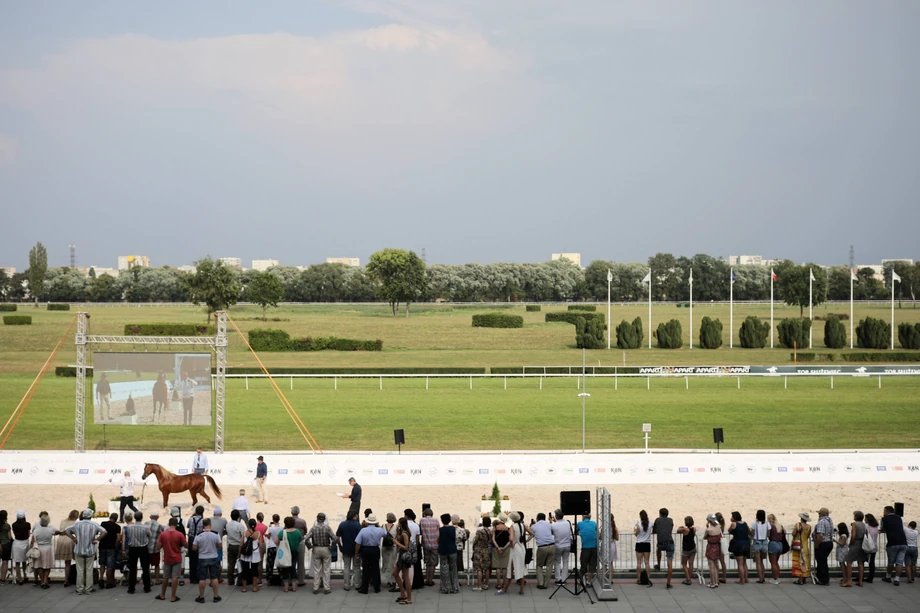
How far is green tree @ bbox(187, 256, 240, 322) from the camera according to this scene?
7194 centimetres

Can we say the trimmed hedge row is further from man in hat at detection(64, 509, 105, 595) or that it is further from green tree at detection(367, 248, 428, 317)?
man in hat at detection(64, 509, 105, 595)

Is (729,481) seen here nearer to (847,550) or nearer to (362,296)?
(847,550)

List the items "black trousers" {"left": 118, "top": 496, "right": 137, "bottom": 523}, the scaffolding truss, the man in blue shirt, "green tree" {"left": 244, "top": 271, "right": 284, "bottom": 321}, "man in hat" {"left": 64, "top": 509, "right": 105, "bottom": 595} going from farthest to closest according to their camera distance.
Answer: "green tree" {"left": 244, "top": 271, "right": 284, "bottom": 321}, the scaffolding truss, "black trousers" {"left": 118, "top": 496, "right": 137, "bottom": 523}, the man in blue shirt, "man in hat" {"left": 64, "top": 509, "right": 105, "bottom": 595}

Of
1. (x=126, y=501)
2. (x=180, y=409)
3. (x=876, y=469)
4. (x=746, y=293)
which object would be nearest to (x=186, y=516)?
(x=126, y=501)

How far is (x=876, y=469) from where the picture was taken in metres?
23.5

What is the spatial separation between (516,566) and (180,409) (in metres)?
15.7

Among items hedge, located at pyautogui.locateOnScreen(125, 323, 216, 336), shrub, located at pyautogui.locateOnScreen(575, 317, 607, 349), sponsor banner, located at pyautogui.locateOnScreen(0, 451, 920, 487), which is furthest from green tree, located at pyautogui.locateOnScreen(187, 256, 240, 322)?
sponsor banner, located at pyautogui.locateOnScreen(0, 451, 920, 487)

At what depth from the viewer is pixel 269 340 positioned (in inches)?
2397

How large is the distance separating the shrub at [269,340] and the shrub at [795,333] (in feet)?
113

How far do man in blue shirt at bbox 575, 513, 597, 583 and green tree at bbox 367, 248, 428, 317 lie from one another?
8032 cm

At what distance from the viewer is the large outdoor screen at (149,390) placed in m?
26.1

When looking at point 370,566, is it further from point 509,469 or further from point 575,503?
point 509,469

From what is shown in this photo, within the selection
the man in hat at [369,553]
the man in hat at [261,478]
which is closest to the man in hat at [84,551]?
the man in hat at [369,553]

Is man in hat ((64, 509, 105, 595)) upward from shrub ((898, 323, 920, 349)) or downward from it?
downward
